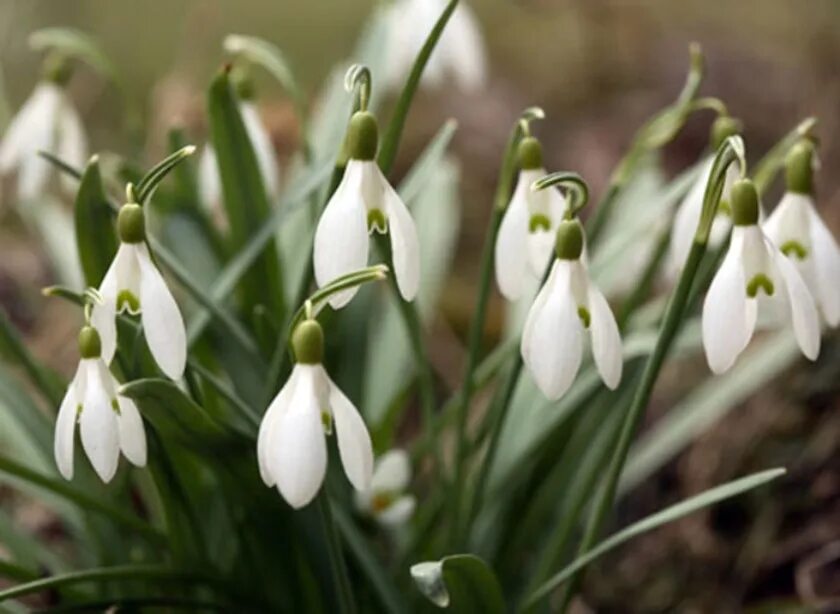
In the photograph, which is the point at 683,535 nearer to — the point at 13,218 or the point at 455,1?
the point at 455,1

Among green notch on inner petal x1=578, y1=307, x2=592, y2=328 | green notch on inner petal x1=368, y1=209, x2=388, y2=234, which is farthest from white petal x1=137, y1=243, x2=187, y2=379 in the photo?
green notch on inner petal x1=578, y1=307, x2=592, y2=328

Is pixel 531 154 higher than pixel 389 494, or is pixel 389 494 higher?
pixel 531 154

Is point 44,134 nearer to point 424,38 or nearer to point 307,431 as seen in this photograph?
point 424,38

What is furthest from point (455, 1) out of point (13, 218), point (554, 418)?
point (13, 218)

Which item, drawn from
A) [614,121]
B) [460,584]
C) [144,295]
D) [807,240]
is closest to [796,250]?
[807,240]

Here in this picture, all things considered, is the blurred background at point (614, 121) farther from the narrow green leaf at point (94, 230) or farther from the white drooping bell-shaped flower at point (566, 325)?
the white drooping bell-shaped flower at point (566, 325)
